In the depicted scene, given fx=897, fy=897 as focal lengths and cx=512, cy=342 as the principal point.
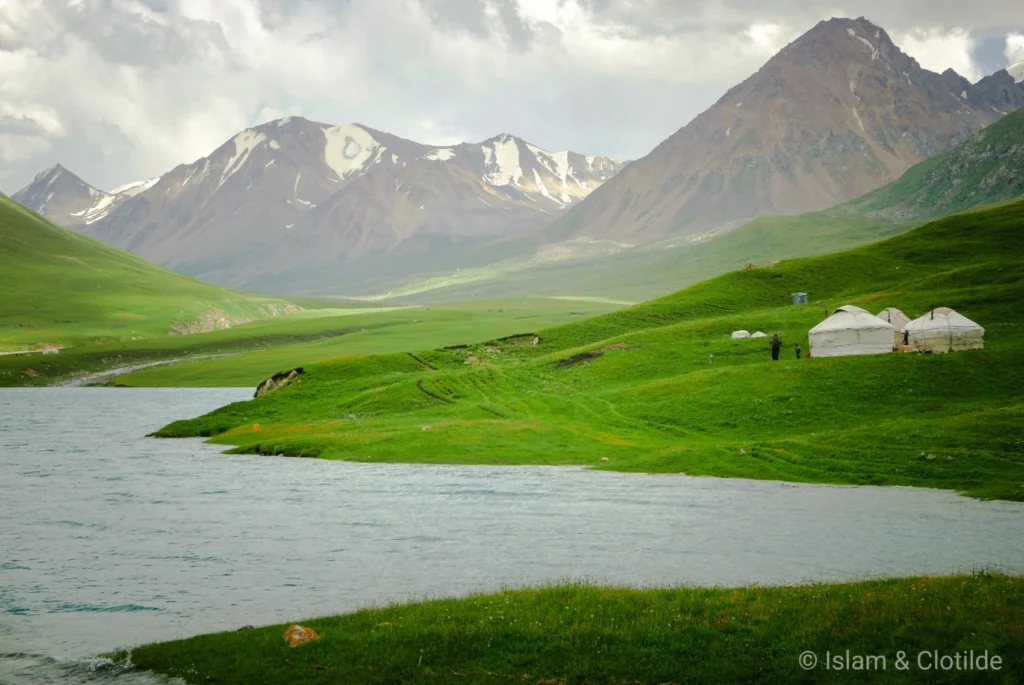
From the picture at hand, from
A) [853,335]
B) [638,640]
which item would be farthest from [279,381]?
[638,640]

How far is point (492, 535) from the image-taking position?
40750 millimetres

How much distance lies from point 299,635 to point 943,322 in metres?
74.1

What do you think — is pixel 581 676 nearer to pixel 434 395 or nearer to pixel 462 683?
pixel 462 683

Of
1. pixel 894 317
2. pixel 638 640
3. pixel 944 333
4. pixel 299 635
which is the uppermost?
pixel 894 317

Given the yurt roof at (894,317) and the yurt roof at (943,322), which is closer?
the yurt roof at (943,322)

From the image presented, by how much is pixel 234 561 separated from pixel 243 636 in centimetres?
1267

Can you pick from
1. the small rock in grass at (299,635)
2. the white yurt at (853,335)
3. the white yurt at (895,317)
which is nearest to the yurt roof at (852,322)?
the white yurt at (853,335)

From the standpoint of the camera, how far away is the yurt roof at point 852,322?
279 feet

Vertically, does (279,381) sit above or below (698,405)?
above

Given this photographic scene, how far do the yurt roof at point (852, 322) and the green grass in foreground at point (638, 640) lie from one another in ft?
206

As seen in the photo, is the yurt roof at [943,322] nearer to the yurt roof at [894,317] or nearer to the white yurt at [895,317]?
the white yurt at [895,317]

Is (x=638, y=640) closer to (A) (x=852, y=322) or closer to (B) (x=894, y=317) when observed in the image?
(A) (x=852, y=322)

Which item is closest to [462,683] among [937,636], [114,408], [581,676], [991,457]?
[581,676]

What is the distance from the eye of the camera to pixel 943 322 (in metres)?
81.6
